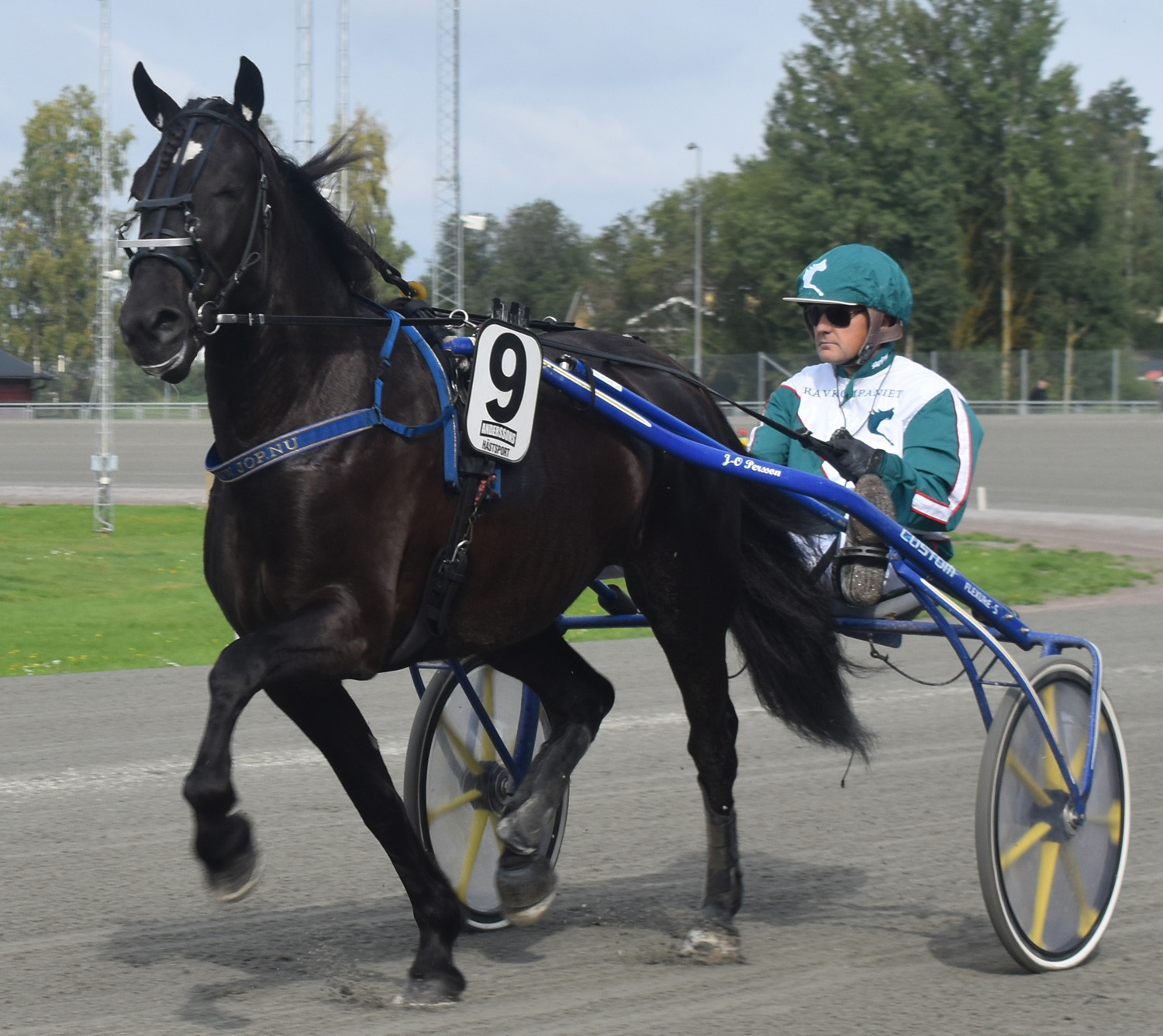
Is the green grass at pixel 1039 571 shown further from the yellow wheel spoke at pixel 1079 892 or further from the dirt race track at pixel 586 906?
the yellow wheel spoke at pixel 1079 892

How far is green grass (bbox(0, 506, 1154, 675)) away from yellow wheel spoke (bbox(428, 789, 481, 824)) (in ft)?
13.4

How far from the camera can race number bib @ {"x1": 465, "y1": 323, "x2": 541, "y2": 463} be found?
333 cm

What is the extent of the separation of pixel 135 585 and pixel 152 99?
8103 millimetres

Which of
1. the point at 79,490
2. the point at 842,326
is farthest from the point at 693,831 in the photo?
the point at 79,490

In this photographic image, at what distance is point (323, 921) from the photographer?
3861 mm

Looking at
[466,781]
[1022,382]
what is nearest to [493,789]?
[466,781]

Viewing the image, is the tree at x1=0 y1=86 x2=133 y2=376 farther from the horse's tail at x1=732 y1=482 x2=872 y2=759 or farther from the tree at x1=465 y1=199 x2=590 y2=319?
the horse's tail at x1=732 y1=482 x2=872 y2=759

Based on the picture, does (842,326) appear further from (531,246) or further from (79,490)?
(531,246)

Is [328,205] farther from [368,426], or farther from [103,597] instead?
[103,597]

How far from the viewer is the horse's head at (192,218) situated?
2846 millimetres

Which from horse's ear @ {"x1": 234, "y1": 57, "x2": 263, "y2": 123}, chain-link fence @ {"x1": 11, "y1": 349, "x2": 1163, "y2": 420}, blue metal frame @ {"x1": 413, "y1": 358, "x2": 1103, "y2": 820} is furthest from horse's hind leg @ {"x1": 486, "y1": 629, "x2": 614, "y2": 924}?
chain-link fence @ {"x1": 11, "y1": 349, "x2": 1163, "y2": 420}

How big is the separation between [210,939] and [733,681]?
13.8ft

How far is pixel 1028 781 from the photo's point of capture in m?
3.70

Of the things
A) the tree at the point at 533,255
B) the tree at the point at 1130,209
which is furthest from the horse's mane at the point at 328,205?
the tree at the point at 533,255
